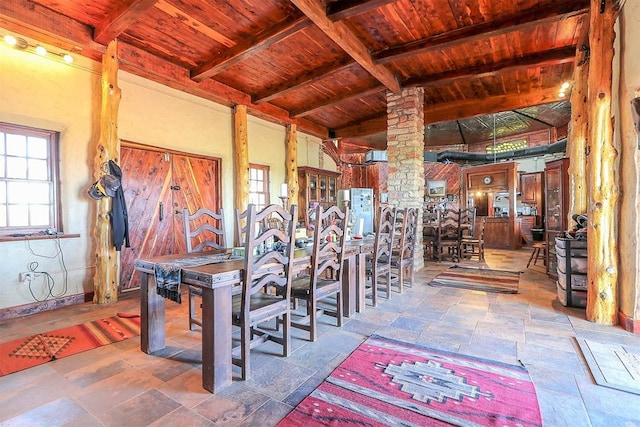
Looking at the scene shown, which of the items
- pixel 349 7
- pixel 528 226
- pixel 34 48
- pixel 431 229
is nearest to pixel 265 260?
pixel 349 7

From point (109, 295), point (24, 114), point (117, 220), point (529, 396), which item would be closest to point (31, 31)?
point (24, 114)

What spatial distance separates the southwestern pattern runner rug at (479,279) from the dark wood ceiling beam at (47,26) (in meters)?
5.11

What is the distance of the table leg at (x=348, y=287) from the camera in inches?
117

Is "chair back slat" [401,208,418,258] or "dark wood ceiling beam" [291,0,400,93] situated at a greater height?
"dark wood ceiling beam" [291,0,400,93]

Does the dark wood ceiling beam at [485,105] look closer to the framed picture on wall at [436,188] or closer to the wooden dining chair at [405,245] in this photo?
the wooden dining chair at [405,245]

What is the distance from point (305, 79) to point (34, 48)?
3176 mm

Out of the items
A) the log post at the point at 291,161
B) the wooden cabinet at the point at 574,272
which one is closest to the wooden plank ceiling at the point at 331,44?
the log post at the point at 291,161

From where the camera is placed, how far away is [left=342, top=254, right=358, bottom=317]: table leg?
2.98 m

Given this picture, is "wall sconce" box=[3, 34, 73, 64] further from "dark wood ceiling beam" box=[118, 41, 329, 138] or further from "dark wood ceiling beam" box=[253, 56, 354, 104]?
"dark wood ceiling beam" box=[253, 56, 354, 104]

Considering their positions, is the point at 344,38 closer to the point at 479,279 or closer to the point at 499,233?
the point at 479,279

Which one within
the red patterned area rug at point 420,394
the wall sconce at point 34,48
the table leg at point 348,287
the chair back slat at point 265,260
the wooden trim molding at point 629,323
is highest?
the wall sconce at point 34,48

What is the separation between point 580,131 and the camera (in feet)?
12.7

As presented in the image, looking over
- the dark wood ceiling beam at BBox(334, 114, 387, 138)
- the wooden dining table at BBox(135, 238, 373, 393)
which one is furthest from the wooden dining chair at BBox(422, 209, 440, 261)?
the wooden dining table at BBox(135, 238, 373, 393)

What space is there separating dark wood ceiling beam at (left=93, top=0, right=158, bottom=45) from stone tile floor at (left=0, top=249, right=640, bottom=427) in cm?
298
